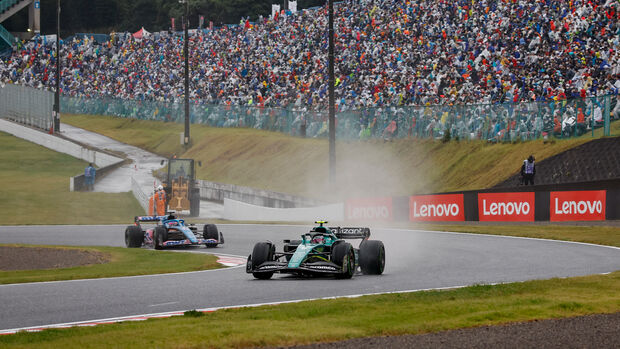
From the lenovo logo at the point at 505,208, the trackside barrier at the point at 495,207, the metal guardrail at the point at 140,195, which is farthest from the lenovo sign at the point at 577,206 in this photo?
the metal guardrail at the point at 140,195

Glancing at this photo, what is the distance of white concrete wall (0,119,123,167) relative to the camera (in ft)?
202

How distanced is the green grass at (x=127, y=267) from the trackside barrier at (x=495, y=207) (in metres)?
11.7

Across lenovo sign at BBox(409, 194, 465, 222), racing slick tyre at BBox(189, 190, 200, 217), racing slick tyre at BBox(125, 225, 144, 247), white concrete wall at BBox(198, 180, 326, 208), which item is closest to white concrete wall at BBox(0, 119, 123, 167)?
white concrete wall at BBox(198, 180, 326, 208)

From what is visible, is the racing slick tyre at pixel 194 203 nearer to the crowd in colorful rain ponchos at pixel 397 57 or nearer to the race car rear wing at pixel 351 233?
the crowd in colorful rain ponchos at pixel 397 57

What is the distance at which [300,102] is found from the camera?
5184 centimetres

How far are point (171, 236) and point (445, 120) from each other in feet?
53.6

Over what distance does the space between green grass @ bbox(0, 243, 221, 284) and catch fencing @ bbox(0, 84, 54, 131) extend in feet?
165

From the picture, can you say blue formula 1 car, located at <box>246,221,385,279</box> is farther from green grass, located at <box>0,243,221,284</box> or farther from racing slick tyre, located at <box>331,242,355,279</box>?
green grass, located at <box>0,243,221,284</box>

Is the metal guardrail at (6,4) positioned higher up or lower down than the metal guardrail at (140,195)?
higher up

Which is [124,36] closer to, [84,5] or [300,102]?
[300,102]

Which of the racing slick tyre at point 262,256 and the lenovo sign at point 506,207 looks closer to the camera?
the racing slick tyre at point 262,256

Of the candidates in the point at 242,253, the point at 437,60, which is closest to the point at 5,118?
the point at 437,60

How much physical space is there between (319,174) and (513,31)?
455 inches

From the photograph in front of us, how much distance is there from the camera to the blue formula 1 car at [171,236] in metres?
24.8
